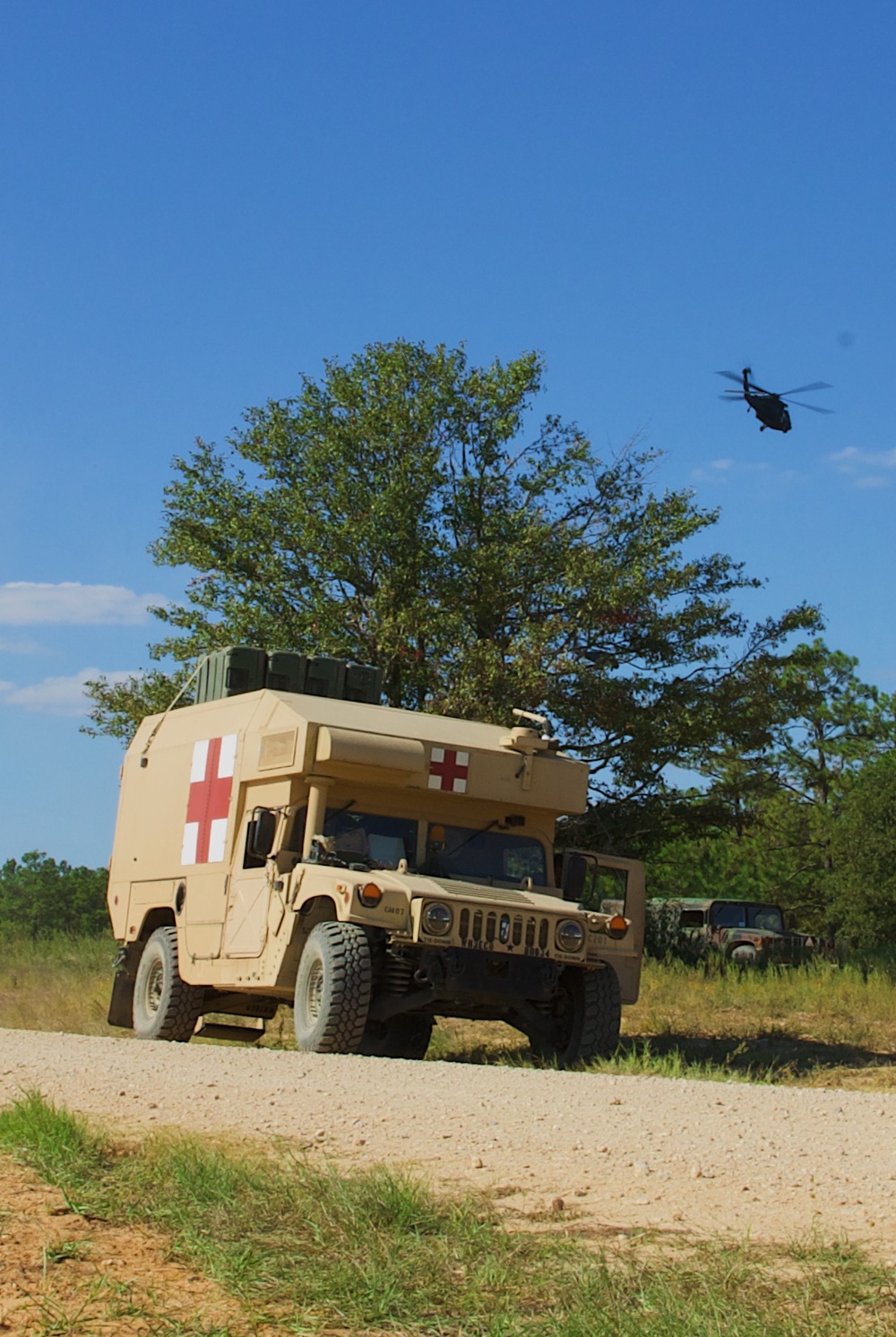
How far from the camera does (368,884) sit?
38.0 ft

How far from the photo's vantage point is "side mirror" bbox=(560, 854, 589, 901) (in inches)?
541

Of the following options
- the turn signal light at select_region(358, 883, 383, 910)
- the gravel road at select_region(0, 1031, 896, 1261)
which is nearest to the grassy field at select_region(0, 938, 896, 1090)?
the turn signal light at select_region(358, 883, 383, 910)

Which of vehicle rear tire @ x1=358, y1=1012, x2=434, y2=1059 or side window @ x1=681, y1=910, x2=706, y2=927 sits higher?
side window @ x1=681, y1=910, x2=706, y2=927

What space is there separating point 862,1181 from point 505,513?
19.3 meters

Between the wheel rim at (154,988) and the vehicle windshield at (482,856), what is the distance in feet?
10.5

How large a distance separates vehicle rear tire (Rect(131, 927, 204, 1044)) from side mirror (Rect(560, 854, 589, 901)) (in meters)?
3.43

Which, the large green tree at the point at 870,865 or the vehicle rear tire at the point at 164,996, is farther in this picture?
the large green tree at the point at 870,865

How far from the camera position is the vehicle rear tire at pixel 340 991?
37.0 feet

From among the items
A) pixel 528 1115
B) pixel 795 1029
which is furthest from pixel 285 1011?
pixel 528 1115

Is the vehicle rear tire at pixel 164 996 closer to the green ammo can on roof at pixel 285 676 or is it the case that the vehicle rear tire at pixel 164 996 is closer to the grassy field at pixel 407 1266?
the green ammo can on roof at pixel 285 676

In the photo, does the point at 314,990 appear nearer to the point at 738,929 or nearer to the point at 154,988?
the point at 154,988

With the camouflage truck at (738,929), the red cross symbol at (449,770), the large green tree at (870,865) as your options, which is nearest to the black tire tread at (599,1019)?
the red cross symbol at (449,770)

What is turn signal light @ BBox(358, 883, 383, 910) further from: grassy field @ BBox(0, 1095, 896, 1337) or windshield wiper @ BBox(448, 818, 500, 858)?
grassy field @ BBox(0, 1095, 896, 1337)

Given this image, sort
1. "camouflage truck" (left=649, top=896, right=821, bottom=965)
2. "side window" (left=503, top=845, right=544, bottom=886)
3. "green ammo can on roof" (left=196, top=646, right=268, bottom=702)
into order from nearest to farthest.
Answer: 1. "side window" (left=503, top=845, right=544, bottom=886)
2. "green ammo can on roof" (left=196, top=646, right=268, bottom=702)
3. "camouflage truck" (left=649, top=896, right=821, bottom=965)
